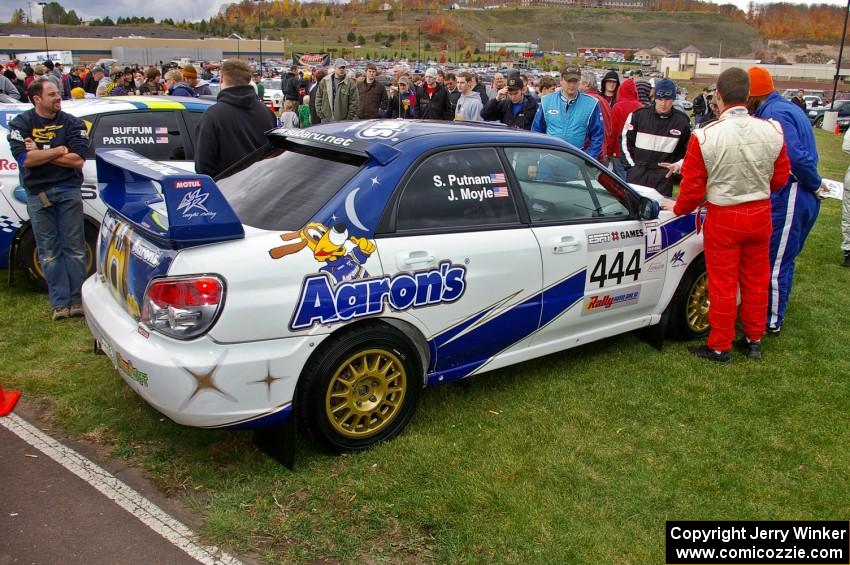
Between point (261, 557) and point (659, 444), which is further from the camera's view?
point (659, 444)

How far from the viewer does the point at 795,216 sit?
17.7ft

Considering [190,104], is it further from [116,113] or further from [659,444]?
[659,444]

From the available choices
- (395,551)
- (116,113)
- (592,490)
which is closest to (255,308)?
(395,551)

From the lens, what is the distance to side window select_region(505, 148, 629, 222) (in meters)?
4.26

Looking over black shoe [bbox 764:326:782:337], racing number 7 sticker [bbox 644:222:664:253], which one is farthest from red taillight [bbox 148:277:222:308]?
black shoe [bbox 764:326:782:337]

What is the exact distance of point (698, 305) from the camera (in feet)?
17.7

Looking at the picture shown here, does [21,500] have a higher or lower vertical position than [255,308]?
lower

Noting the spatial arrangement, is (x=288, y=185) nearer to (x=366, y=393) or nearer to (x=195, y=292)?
(x=195, y=292)

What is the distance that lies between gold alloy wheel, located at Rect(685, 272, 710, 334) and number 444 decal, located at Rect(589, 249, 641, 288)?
0.80 metres

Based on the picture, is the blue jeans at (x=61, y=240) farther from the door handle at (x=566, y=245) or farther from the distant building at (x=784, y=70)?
the distant building at (x=784, y=70)

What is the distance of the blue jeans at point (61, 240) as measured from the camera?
5418 millimetres

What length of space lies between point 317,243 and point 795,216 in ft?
13.0

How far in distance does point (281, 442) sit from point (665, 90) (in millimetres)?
4682

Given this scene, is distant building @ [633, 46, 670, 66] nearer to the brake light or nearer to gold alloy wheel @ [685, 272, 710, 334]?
gold alloy wheel @ [685, 272, 710, 334]
